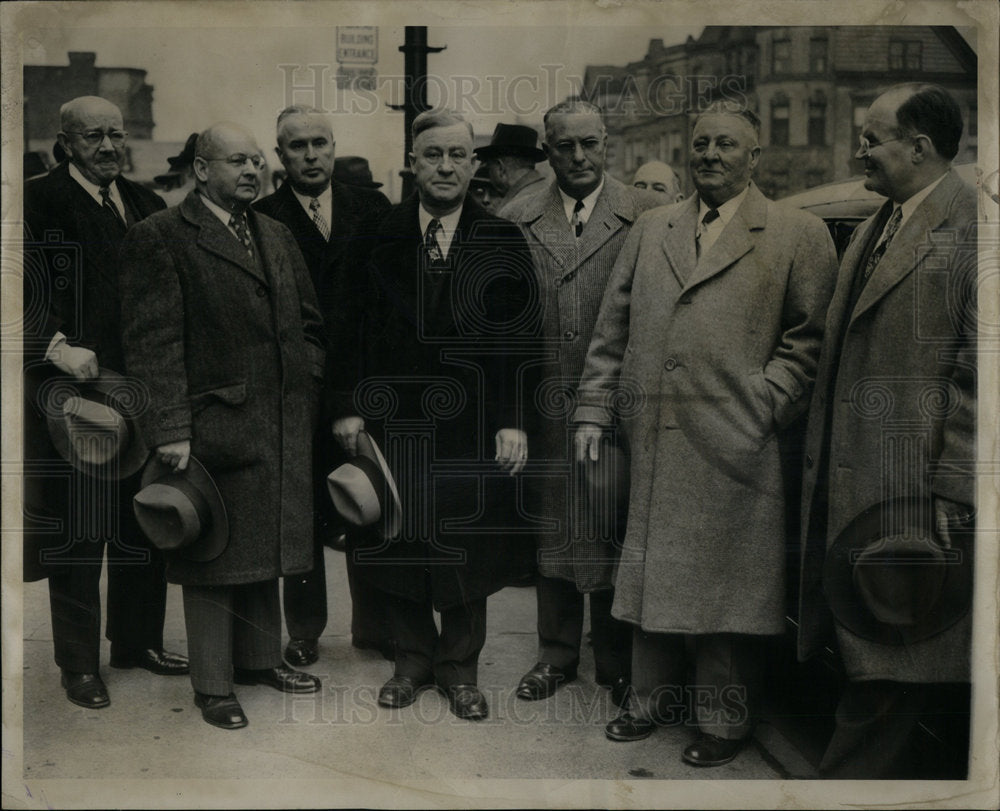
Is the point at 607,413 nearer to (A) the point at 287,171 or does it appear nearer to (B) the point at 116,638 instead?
(A) the point at 287,171

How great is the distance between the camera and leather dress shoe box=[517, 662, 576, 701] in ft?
15.4

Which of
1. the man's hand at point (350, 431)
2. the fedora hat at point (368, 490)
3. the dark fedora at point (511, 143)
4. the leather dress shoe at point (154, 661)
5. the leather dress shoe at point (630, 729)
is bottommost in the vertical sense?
the leather dress shoe at point (630, 729)

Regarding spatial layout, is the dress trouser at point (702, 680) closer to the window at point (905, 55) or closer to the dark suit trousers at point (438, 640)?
the dark suit trousers at point (438, 640)

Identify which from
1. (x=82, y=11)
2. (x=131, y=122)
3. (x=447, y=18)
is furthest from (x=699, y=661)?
(x=82, y=11)

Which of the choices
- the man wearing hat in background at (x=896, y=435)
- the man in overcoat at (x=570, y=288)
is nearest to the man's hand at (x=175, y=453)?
the man in overcoat at (x=570, y=288)

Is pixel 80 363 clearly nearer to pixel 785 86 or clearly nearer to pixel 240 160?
pixel 240 160

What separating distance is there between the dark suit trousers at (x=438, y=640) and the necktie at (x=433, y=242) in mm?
1340

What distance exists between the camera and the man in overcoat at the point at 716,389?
4324 mm

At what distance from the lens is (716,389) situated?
4.34m

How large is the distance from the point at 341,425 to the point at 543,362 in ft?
2.70

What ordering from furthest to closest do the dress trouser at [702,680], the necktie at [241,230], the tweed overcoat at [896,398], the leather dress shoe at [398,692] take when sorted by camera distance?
the leather dress shoe at [398,692] → the necktie at [241,230] → the dress trouser at [702,680] → the tweed overcoat at [896,398]

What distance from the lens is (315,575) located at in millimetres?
4719

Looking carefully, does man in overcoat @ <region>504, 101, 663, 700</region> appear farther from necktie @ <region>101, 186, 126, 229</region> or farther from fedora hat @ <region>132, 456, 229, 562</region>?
necktie @ <region>101, 186, 126, 229</region>

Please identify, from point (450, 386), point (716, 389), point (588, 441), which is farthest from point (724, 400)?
point (450, 386)
